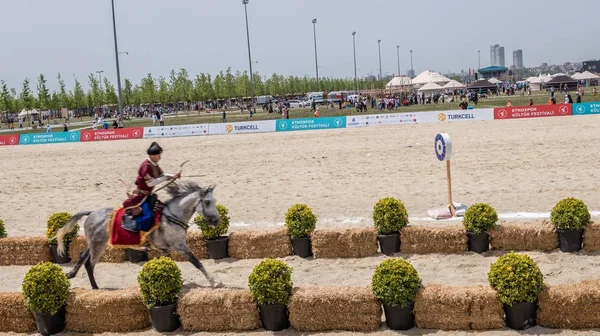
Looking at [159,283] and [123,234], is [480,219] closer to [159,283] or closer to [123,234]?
[159,283]

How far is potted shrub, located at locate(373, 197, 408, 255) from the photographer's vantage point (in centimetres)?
1139

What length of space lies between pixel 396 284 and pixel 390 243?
11.4 ft

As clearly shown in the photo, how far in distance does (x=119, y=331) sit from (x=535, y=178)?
1326cm

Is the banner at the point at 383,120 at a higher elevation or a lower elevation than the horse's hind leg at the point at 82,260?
higher

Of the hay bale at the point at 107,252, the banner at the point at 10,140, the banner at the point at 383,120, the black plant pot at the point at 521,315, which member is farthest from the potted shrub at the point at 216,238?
the banner at the point at 10,140

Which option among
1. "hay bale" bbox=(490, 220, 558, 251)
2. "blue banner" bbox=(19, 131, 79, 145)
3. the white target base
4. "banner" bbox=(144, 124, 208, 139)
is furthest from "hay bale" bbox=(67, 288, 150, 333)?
"blue banner" bbox=(19, 131, 79, 145)

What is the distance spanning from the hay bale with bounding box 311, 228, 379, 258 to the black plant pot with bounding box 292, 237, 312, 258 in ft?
0.72

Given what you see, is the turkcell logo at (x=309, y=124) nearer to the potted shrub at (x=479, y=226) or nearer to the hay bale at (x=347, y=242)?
the hay bale at (x=347, y=242)

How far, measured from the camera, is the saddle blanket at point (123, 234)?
9.77m

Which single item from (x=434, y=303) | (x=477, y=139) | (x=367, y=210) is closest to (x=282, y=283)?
(x=434, y=303)

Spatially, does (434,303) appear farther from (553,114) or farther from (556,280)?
(553,114)

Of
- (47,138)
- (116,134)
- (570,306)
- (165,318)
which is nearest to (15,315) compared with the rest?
(165,318)

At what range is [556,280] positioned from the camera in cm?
947

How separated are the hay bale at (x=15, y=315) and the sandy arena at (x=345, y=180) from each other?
6.23 ft
